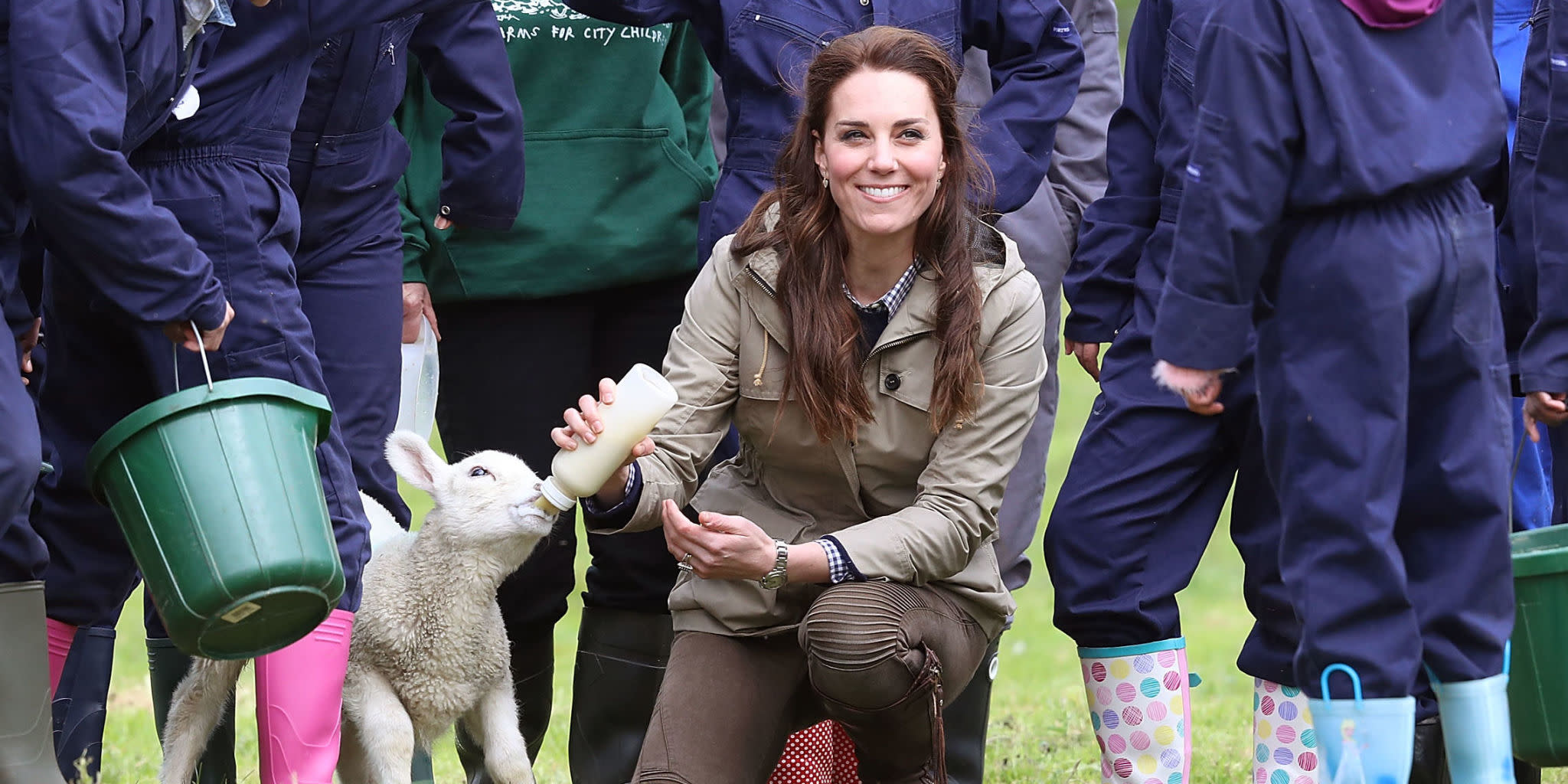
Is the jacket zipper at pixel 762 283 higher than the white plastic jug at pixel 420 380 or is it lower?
higher

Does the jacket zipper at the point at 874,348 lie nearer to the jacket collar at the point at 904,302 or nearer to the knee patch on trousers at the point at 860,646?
the jacket collar at the point at 904,302

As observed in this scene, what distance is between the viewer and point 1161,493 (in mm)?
3965

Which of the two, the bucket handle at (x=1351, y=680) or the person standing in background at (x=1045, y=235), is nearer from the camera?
the bucket handle at (x=1351, y=680)

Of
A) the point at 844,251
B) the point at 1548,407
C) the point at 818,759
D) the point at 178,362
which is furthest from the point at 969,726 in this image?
the point at 178,362

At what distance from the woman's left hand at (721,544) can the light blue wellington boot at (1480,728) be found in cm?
123

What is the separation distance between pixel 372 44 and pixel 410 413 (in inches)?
41.8

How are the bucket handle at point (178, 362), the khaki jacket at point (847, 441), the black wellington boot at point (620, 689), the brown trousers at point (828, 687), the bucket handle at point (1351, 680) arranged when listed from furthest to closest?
the black wellington boot at point (620, 689) → the khaki jacket at point (847, 441) → the brown trousers at point (828, 687) → the bucket handle at point (178, 362) → the bucket handle at point (1351, 680)

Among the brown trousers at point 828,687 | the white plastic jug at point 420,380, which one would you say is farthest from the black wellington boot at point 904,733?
the white plastic jug at point 420,380

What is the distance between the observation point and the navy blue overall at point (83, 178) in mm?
3213

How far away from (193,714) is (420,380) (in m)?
1.07

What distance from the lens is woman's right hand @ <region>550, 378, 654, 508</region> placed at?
354cm

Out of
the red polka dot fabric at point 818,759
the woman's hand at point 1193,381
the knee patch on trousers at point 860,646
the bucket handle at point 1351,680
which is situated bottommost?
the red polka dot fabric at point 818,759

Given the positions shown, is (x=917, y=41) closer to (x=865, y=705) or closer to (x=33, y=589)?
(x=865, y=705)

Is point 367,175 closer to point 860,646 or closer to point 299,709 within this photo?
point 299,709
